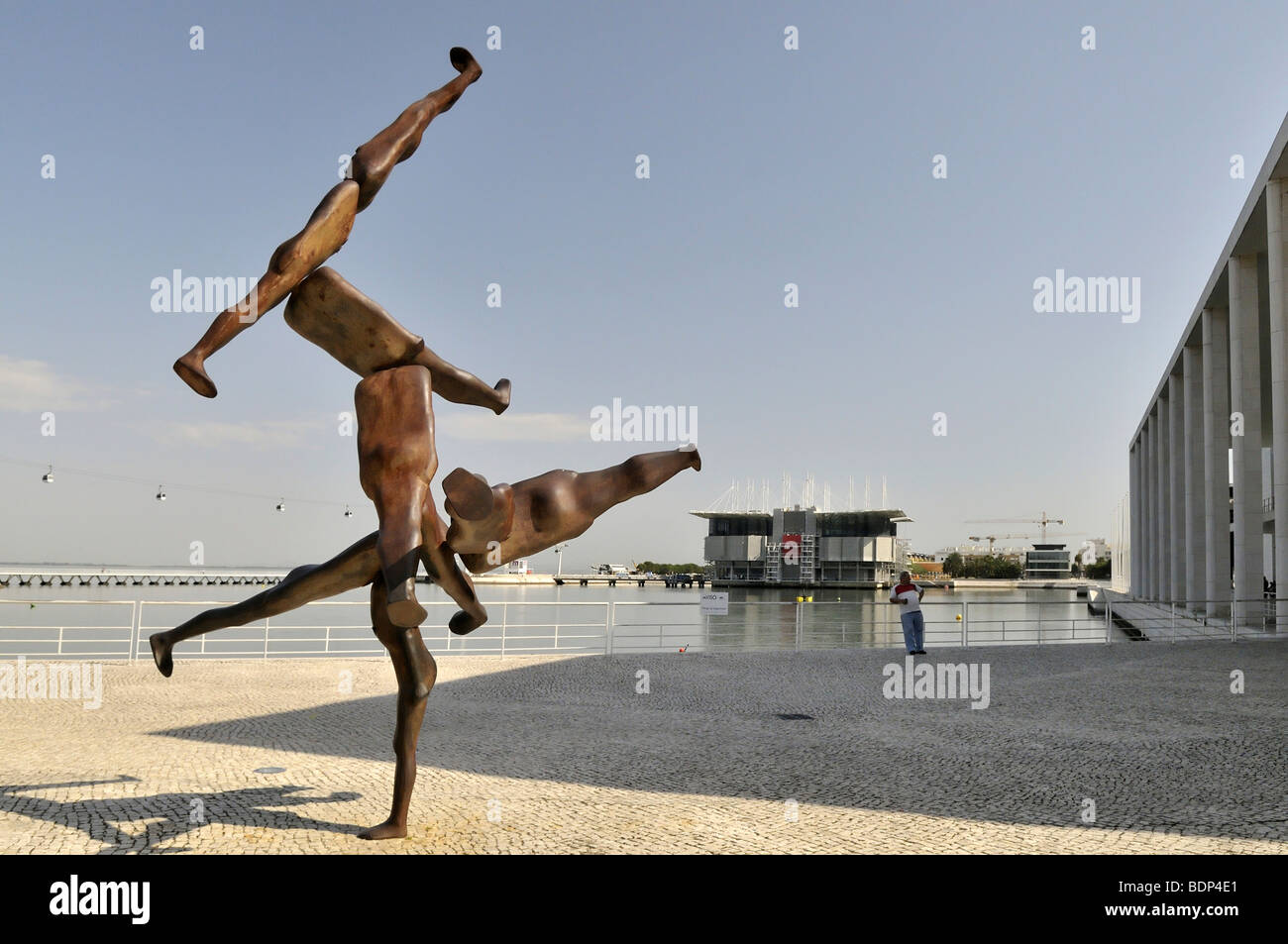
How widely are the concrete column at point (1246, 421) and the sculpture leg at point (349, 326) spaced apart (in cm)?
2735

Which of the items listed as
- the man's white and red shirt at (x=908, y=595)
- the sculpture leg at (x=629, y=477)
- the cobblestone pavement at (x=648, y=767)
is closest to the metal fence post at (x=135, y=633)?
the cobblestone pavement at (x=648, y=767)

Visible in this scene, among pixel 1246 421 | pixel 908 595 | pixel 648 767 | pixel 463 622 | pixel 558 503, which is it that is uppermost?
pixel 1246 421

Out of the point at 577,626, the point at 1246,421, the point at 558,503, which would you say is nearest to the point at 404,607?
the point at 558,503

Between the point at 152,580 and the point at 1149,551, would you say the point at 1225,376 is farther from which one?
the point at 152,580

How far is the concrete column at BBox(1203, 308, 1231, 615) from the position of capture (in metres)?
30.3

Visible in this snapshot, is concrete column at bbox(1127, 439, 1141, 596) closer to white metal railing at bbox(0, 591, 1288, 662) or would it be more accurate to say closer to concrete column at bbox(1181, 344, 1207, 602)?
white metal railing at bbox(0, 591, 1288, 662)

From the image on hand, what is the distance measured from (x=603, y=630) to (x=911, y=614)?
88.1 ft

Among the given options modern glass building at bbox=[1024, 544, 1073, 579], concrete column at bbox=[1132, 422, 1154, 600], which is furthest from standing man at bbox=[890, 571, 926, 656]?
modern glass building at bbox=[1024, 544, 1073, 579]

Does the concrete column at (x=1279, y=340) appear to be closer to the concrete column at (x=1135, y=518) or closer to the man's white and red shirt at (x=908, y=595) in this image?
the man's white and red shirt at (x=908, y=595)

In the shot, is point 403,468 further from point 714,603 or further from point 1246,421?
point 1246,421

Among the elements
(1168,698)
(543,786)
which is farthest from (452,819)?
(1168,698)

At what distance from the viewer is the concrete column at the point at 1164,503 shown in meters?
42.7

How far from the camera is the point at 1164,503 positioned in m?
43.7

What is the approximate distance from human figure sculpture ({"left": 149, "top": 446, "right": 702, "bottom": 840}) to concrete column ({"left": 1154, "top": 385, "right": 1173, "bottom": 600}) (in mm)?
44087
